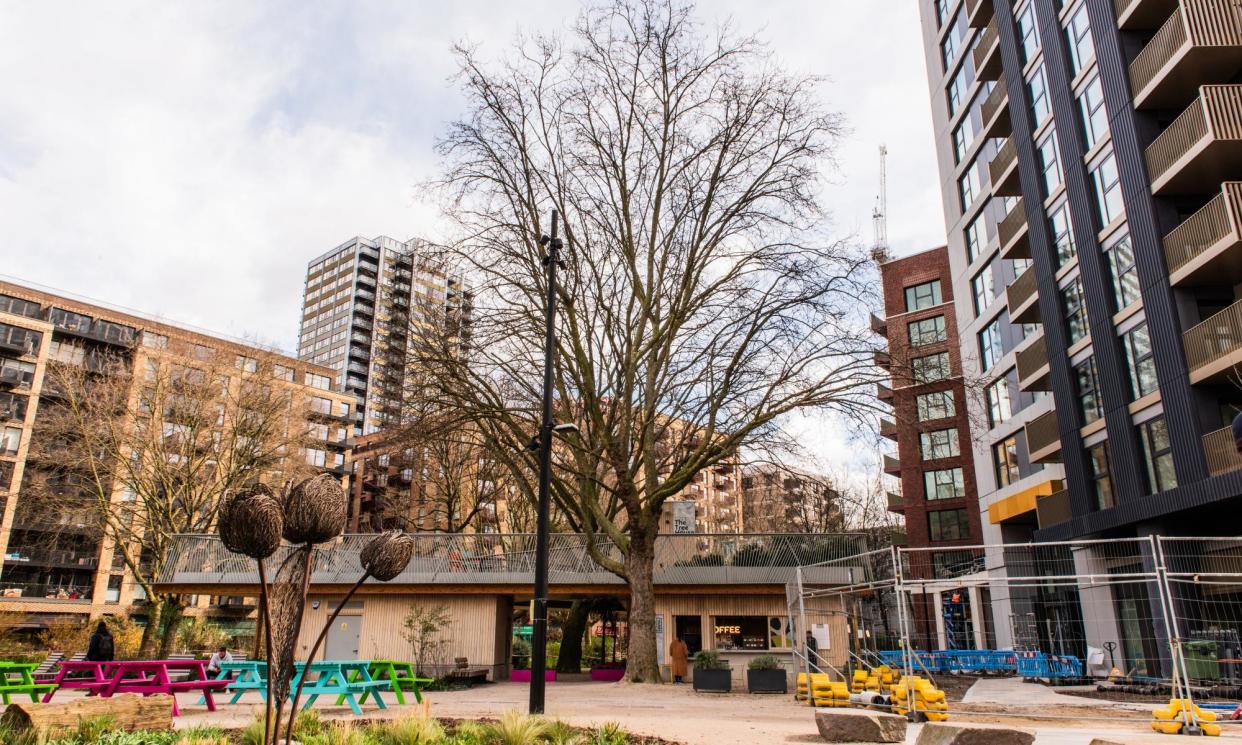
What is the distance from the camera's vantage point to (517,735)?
8.34 meters

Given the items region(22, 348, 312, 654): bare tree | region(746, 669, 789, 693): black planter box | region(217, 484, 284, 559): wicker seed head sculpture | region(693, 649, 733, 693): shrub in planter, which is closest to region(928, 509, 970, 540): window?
region(746, 669, 789, 693): black planter box

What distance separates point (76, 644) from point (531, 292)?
26316 mm

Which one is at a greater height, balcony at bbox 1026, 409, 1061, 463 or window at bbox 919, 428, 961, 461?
window at bbox 919, 428, 961, 461

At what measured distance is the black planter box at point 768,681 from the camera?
61.7 ft

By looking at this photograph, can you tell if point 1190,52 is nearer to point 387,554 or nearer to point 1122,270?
point 1122,270

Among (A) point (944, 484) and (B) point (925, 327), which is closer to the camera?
(A) point (944, 484)

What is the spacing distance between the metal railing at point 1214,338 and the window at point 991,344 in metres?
13.8

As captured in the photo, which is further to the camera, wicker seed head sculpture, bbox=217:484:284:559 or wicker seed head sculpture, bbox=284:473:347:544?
wicker seed head sculpture, bbox=284:473:347:544

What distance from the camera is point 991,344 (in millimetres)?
36031

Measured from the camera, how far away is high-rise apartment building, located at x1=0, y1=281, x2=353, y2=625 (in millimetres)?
33531

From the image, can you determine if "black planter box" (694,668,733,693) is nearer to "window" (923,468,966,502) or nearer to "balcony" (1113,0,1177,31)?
"balcony" (1113,0,1177,31)

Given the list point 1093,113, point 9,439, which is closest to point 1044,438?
point 1093,113

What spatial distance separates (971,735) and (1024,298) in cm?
2561

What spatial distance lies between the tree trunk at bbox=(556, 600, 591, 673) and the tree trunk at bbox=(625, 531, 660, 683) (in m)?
10.1
